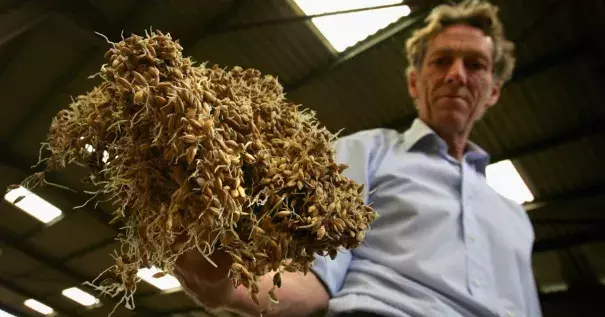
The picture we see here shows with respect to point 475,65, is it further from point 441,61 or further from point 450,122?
point 450,122

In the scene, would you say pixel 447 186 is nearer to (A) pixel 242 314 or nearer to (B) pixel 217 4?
(A) pixel 242 314

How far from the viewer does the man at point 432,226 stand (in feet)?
2.94

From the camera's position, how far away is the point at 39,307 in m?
8.73

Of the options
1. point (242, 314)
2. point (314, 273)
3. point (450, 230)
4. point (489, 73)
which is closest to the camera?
point (242, 314)

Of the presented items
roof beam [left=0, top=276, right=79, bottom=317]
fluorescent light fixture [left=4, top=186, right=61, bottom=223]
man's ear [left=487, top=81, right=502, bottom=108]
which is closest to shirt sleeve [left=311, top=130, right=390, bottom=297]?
man's ear [left=487, top=81, right=502, bottom=108]

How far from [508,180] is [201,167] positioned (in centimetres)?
349

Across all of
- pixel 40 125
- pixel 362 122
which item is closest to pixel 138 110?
pixel 362 122

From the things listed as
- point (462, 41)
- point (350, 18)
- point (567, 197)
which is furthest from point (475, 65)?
point (567, 197)

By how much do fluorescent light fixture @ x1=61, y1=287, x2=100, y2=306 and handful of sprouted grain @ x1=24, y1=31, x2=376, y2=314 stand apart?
7.80 m

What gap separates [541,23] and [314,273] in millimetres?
2318

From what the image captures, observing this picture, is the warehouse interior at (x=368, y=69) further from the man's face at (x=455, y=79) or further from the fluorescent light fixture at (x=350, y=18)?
the man's face at (x=455, y=79)

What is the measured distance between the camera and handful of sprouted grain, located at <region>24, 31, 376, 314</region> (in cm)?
55

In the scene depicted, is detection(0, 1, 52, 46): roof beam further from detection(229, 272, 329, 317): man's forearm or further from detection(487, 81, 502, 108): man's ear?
detection(229, 272, 329, 317): man's forearm

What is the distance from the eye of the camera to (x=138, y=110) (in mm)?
567
